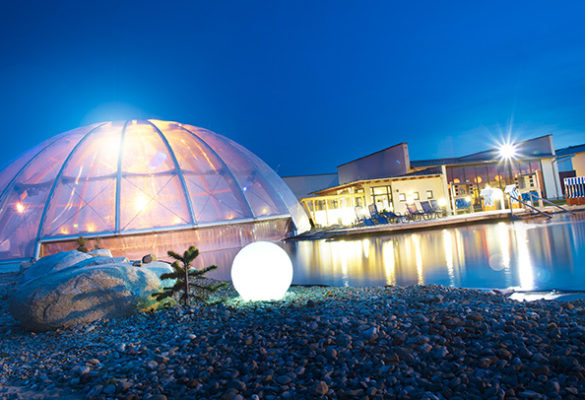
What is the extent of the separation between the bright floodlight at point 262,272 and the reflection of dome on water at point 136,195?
28.6 ft

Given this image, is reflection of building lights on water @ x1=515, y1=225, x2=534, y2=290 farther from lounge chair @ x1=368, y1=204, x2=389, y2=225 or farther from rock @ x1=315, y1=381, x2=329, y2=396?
lounge chair @ x1=368, y1=204, x2=389, y2=225

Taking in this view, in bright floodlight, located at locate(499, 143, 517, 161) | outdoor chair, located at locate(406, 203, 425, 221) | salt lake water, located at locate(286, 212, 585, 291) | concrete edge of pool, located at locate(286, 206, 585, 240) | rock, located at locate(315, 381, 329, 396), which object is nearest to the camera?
rock, located at locate(315, 381, 329, 396)

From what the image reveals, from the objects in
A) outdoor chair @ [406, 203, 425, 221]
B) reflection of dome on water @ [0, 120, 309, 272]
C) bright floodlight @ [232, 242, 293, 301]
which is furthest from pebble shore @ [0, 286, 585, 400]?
outdoor chair @ [406, 203, 425, 221]

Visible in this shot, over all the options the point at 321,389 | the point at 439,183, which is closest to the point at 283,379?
the point at 321,389

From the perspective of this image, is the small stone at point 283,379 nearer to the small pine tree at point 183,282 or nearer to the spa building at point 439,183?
the small pine tree at point 183,282

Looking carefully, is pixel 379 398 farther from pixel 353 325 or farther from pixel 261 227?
pixel 261 227

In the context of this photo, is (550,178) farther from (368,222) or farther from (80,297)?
(80,297)

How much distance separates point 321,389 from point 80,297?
A: 2.83 metres

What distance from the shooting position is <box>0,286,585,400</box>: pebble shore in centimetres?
168

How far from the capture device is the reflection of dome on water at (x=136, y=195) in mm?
11422

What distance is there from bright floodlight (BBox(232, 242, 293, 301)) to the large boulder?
1.04m

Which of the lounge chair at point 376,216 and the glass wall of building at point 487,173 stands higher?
the glass wall of building at point 487,173

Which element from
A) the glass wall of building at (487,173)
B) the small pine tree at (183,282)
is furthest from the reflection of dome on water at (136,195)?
the glass wall of building at (487,173)

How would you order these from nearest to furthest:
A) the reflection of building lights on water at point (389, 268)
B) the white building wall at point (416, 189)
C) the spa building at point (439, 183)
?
1. the reflection of building lights on water at point (389, 268)
2. the spa building at point (439, 183)
3. the white building wall at point (416, 189)
